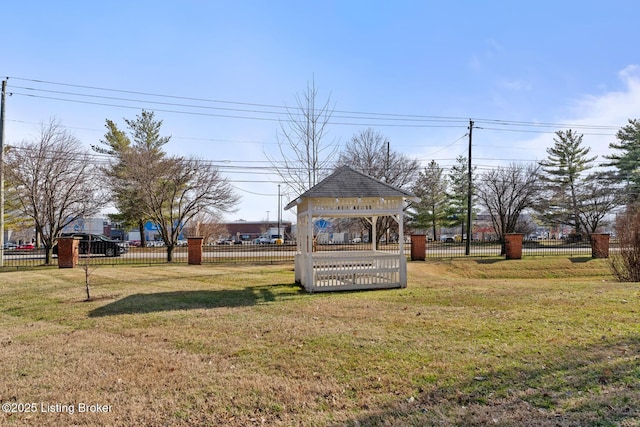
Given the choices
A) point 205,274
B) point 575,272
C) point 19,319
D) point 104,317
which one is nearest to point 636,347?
point 104,317

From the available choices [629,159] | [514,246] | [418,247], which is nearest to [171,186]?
Result: [418,247]

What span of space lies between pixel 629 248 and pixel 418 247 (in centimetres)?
838

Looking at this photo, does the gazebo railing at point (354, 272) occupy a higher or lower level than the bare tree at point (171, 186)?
lower

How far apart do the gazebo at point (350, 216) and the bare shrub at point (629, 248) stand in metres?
7.23

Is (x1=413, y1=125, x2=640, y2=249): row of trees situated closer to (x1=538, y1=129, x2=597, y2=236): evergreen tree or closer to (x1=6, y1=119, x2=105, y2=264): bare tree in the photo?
(x1=538, y1=129, x2=597, y2=236): evergreen tree

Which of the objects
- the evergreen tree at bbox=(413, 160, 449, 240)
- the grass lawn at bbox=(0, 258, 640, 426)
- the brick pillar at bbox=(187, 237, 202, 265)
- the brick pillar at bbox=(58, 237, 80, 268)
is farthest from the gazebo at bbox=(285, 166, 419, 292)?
the evergreen tree at bbox=(413, 160, 449, 240)

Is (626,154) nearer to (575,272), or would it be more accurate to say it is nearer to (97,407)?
(575,272)

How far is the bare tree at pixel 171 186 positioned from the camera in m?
20.6

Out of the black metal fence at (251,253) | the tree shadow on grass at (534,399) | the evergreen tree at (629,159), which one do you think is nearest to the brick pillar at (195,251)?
the black metal fence at (251,253)

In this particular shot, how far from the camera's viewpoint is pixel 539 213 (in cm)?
3650

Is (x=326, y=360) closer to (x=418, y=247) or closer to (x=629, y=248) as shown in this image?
(x=629, y=248)

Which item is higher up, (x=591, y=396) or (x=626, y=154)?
(x=626, y=154)

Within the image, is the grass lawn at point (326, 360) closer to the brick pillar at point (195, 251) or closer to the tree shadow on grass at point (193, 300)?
the tree shadow on grass at point (193, 300)

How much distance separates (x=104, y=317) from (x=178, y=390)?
395 centimetres
